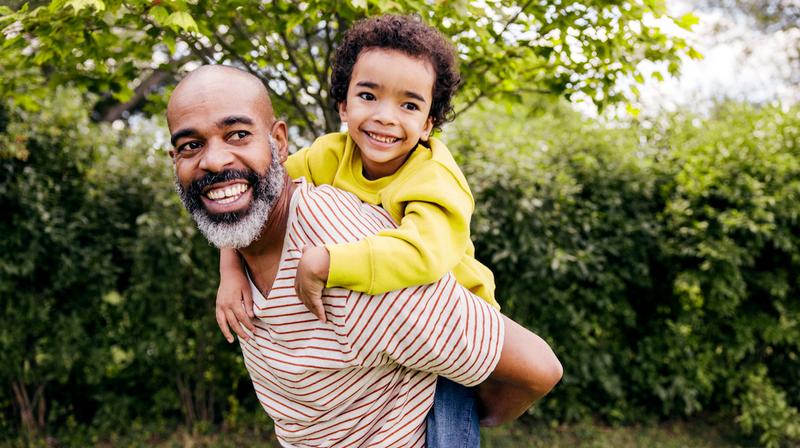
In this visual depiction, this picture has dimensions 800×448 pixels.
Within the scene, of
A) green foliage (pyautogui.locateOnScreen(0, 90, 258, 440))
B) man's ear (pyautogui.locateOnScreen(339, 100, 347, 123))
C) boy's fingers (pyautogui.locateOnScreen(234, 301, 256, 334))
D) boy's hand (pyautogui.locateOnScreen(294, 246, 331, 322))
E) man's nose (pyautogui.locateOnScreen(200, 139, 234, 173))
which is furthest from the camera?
green foliage (pyautogui.locateOnScreen(0, 90, 258, 440))

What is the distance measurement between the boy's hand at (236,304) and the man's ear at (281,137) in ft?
1.21

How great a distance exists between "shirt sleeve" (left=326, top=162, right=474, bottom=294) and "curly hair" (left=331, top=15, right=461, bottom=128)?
42 centimetres

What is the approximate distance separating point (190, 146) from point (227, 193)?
0.51 feet

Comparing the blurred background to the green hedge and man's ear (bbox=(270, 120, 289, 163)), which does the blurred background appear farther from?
man's ear (bbox=(270, 120, 289, 163))

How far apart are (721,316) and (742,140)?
1396 mm

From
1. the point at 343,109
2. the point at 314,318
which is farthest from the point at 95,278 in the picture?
the point at 314,318

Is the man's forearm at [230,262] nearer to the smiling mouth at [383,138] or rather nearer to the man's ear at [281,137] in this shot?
the man's ear at [281,137]

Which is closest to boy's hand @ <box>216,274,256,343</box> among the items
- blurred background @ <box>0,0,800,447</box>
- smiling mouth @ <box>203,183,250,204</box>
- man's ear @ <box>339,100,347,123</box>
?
smiling mouth @ <box>203,183,250,204</box>

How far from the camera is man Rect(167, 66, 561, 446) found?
154 cm

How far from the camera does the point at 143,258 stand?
4.68m

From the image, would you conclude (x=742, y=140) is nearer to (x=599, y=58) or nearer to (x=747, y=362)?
(x=747, y=362)

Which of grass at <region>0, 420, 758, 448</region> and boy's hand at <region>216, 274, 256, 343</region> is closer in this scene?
boy's hand at <region>216, 274, 256, 343</region>

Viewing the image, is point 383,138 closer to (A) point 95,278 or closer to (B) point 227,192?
(B) point 227,192

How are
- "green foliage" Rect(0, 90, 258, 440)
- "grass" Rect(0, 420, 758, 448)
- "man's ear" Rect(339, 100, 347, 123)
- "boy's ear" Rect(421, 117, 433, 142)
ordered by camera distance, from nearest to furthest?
"boy's ear" Rect(421, 117, 433, 142) < "man's ear" Rect(339, 100, 347, 123) < "green foliage" Rect(0, 90, 258, 440) < "grass" Rect(0, 420, 758, 448)
